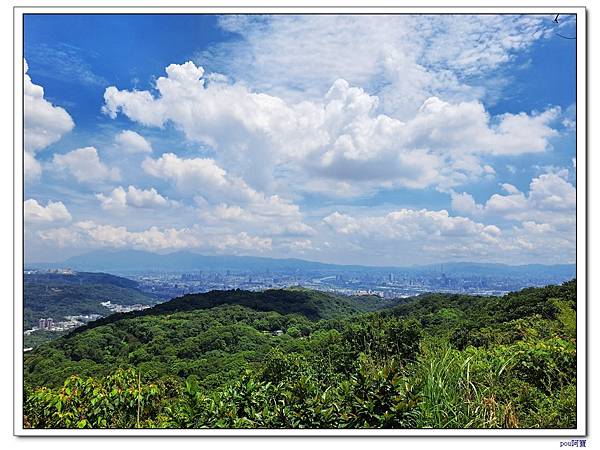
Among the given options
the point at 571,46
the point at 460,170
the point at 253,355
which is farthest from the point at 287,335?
the point at 571,46

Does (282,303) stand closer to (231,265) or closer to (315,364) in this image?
(231,265)

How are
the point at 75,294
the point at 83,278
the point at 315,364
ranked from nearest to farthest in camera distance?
the point at 315,364, the point at 83,278, the point at 75,294

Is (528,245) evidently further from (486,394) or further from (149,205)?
(149,205)

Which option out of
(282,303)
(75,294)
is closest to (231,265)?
(282,303)

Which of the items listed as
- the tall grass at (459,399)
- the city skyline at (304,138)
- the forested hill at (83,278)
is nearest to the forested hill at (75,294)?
the forested hill at (83,278)

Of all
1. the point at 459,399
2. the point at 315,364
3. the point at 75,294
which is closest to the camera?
the point at 459,399

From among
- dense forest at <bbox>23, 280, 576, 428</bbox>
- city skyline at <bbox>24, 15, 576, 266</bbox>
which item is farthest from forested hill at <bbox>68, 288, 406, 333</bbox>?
city skyline at <bbox>24, 15, 576, 266</bbox>
